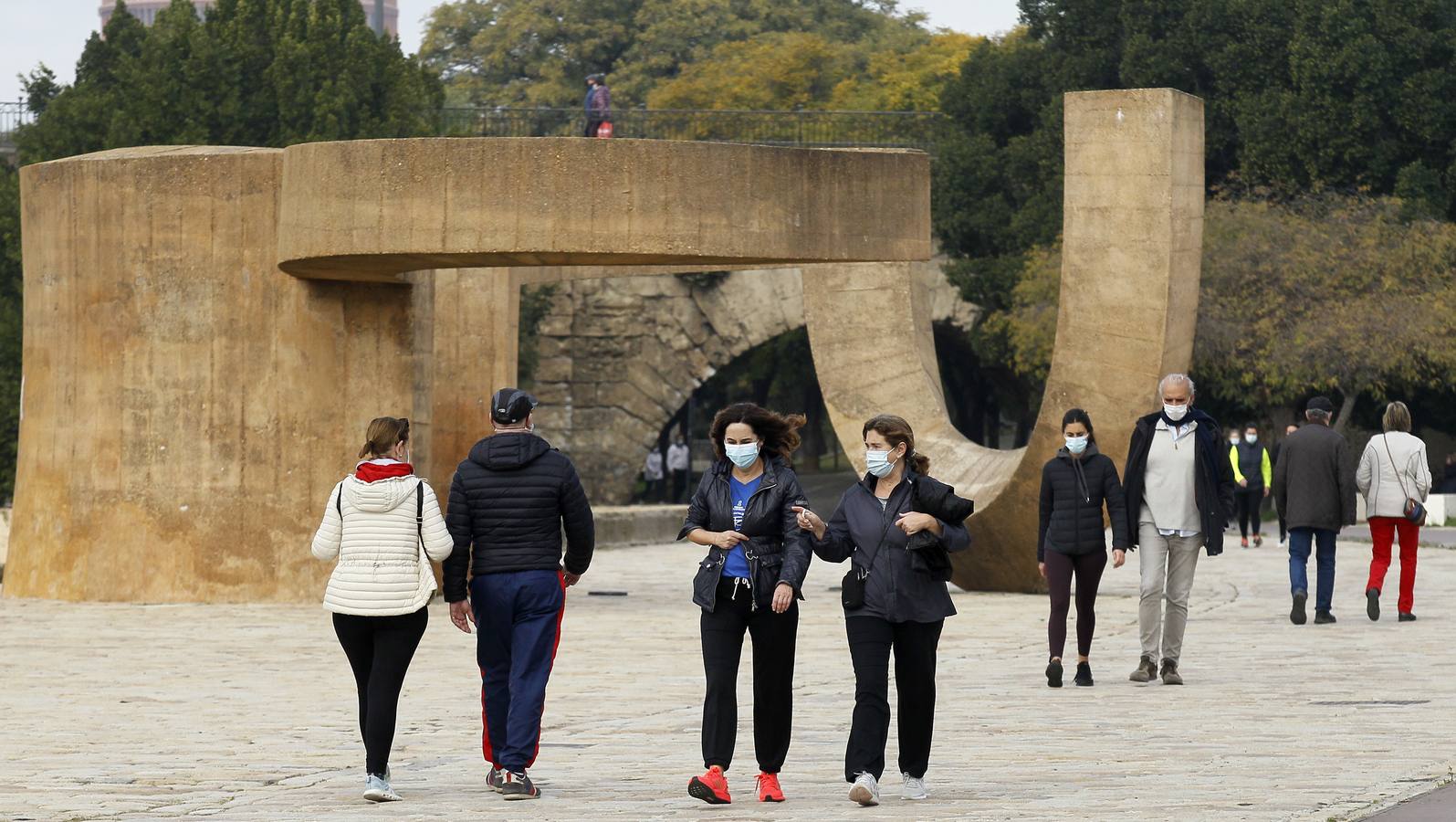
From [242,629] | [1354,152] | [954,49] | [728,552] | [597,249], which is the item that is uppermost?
[954,49]

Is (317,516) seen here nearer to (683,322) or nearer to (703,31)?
(683,322)

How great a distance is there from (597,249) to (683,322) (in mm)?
21285

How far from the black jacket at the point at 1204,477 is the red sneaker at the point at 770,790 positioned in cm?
391

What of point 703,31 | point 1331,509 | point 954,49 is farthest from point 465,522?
point 703,31

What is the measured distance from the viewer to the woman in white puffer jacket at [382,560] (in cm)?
744

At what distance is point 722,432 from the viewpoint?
24.3ft

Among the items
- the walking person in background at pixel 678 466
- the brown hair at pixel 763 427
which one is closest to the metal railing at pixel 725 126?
the walking person in background at pixel 678 466

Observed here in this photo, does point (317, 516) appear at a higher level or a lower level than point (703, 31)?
lower

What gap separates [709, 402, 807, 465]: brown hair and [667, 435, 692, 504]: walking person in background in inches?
1271

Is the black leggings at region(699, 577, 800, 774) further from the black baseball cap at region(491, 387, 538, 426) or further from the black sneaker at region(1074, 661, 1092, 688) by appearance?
the black sneaker at region(1074, 661, 1092, 688)

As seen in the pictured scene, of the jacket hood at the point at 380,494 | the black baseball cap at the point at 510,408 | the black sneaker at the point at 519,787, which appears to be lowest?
the black sneaker at the point at 519,787

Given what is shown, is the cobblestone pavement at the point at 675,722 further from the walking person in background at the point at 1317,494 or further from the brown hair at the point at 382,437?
the brown hair at the point at 382,437

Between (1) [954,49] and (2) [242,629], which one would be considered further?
(1) [954,49]

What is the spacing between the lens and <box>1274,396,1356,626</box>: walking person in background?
45.4ft
